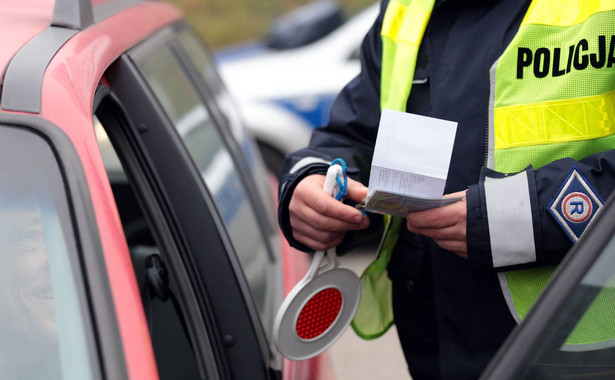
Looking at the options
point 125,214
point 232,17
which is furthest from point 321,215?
point 232,17

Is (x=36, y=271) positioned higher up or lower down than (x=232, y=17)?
lower down

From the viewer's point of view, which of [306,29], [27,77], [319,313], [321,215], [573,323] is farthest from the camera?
[306,29]

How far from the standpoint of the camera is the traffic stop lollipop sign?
1445 mm

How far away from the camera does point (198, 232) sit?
1575mm

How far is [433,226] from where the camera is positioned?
1.31 metres

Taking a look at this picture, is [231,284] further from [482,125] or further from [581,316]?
[581,316]

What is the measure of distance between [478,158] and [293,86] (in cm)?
370

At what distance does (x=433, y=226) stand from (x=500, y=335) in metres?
0.27

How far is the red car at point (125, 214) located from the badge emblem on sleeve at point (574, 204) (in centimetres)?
66

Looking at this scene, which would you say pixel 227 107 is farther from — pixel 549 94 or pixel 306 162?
pixel 549 94

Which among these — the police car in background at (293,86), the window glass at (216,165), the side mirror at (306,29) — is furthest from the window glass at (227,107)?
the side mirror at (306,29)

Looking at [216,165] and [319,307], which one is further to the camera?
[216,165]

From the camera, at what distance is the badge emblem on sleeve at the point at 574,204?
1.24m

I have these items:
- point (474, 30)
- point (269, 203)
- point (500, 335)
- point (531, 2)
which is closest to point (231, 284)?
point (500, 335)
